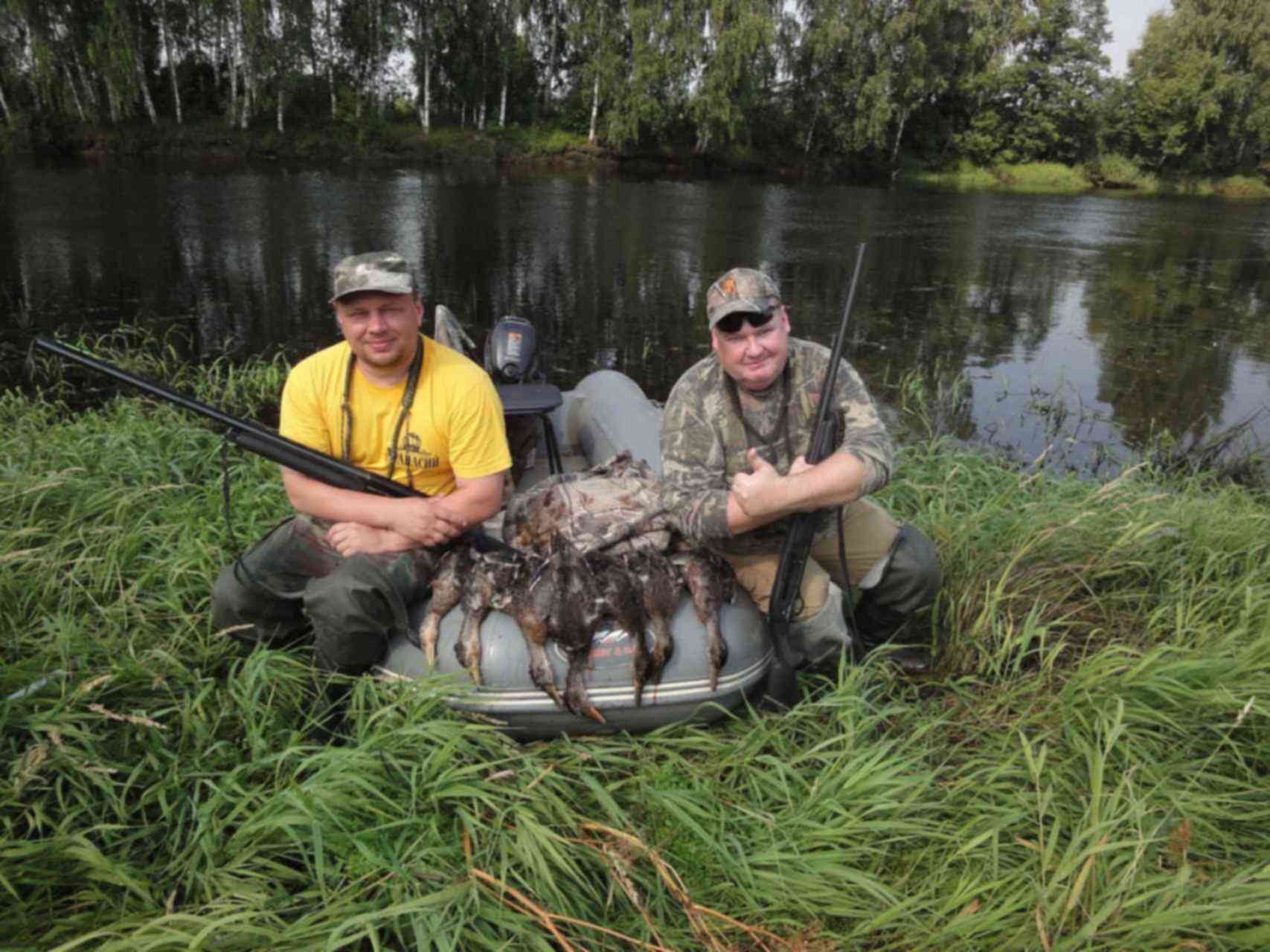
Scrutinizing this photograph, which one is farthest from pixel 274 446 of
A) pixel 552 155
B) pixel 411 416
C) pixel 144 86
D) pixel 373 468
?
pixel 552 155

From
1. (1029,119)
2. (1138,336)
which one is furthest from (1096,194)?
(1138,336)

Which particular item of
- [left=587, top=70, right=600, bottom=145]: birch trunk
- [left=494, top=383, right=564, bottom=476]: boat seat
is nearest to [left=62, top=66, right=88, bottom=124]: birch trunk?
[left=587, top=70, right=600, bottom=145]: birch trunk

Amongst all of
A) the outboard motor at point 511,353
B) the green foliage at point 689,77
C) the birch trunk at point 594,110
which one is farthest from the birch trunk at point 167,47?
the outboard motor at point 511,353

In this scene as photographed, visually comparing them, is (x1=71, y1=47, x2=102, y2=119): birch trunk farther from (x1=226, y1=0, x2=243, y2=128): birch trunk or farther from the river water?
the river water

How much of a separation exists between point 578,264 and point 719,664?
10952 mm

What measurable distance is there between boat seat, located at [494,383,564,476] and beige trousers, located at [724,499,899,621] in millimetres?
1340

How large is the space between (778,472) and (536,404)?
1522 millimetres

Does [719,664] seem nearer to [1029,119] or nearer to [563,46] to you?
[563,46]

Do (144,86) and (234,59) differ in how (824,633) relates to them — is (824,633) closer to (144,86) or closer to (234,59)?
(144,86)

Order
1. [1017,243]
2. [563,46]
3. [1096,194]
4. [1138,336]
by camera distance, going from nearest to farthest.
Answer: [1138,336]
[1017,243]
[1096,194]
[563,46]

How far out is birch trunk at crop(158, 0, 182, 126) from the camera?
27502mm

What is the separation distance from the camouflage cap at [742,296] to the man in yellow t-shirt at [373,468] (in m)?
0.77

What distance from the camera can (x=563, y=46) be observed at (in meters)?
35.7

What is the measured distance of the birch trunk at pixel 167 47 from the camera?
27.5 metres
